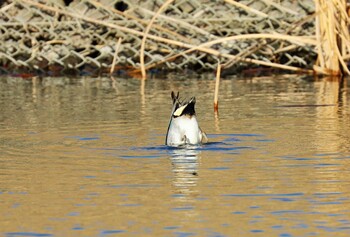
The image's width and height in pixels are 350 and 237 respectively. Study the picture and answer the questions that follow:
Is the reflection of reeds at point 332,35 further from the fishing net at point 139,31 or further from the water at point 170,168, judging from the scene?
the water at point 170,168

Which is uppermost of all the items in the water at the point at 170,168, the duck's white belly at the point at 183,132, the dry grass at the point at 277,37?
the dry grass at the point at 277,37

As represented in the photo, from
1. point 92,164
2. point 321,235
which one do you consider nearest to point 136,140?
point 92,164

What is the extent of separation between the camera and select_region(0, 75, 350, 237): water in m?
7.62

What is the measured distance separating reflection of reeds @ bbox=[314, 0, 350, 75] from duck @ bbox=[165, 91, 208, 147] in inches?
254

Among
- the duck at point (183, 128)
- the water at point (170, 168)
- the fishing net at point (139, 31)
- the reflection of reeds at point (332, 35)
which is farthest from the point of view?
the fishing net at point (139, 31)

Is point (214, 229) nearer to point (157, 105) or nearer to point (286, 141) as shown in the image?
point (286, 141)

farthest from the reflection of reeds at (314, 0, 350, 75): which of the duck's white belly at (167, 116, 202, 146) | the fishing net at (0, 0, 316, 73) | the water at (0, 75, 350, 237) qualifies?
the duck's white belly at (167, 116, 202, 146)

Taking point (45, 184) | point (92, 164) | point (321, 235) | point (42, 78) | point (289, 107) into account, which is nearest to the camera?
point (321, 235)

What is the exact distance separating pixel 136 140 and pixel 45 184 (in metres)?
2.38

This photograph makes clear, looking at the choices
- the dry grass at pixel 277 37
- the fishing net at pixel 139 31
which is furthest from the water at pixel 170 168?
the fishing net at pixel 139 31

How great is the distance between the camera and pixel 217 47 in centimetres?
1998

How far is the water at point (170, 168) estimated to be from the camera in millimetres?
7617

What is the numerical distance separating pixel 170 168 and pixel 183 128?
1.24 metres

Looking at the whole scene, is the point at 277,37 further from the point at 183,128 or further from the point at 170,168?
the point at 170,168
